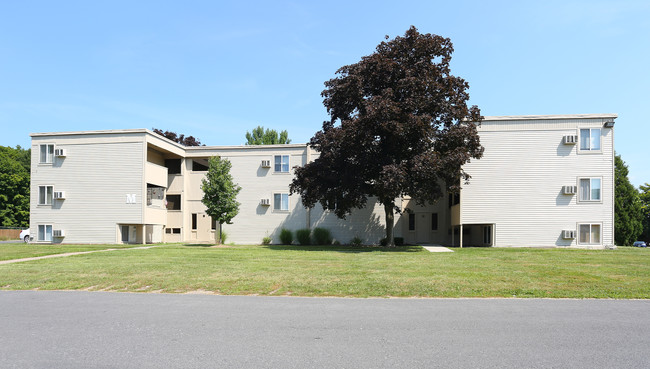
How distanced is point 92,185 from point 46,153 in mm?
3990

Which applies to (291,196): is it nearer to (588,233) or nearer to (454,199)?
(454,199)

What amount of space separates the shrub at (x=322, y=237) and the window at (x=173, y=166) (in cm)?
1139

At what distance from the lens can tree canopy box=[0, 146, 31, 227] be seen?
183 feet

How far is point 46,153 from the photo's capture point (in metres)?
30.3

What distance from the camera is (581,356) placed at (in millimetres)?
5383

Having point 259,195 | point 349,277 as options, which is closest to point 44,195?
point 259,195

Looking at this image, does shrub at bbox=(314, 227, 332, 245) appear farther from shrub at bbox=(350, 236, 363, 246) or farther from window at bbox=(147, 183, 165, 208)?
window at bbox=(147, 183, 165, 208)

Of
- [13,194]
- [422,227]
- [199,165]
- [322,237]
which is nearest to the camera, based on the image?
[322,237]

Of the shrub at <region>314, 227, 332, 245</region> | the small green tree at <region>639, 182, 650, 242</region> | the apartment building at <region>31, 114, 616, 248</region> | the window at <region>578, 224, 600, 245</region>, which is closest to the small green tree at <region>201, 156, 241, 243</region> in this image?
the apartment building at <region>31, 114, 616, 248</region>

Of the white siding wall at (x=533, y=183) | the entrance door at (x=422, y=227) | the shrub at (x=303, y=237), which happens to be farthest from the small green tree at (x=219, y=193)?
the white siding wall at (x=533, y=183)

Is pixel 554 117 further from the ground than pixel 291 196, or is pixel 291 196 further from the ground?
pixel 554 117

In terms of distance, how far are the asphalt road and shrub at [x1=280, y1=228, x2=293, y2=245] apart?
20.2m

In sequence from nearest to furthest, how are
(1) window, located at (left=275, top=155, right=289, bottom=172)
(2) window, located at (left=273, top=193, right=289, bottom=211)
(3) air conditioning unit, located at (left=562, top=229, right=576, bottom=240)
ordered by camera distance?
1. (3) air conditioning unit, located at (left=562, top=229, right=576, bottom=240)
2. (2) window, located at (left=273, top=193, right=289, bottom=211)
3. (1) window, located at (left=275, top=155, right=289, bottom=172)

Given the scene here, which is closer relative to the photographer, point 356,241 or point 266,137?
point 356,241
